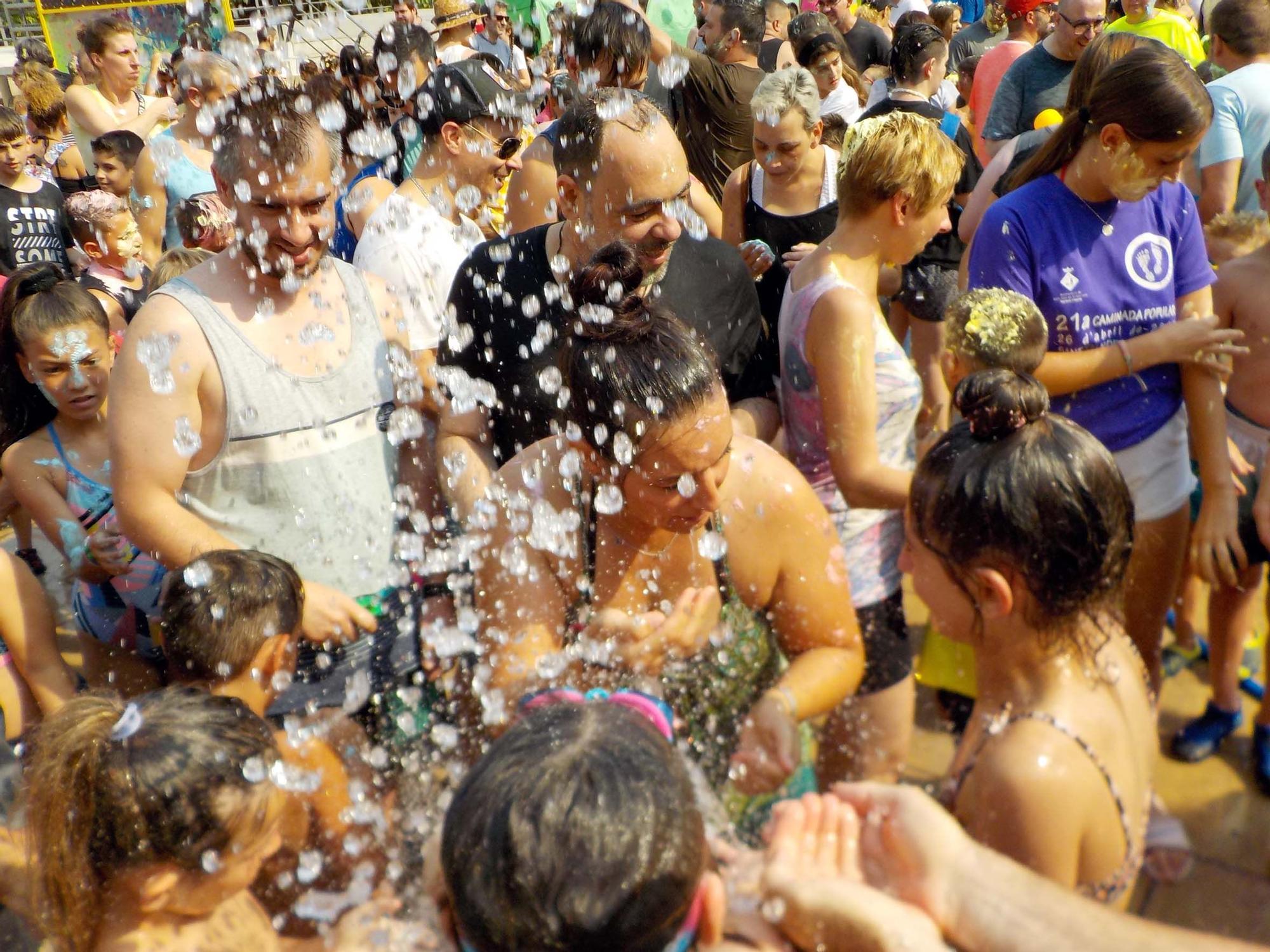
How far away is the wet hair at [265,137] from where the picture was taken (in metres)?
2.37

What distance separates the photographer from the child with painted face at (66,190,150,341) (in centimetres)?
467

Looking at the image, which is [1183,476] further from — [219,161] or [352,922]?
[219,161]

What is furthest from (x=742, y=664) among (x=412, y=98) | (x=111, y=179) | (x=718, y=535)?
(x=111, y=179)

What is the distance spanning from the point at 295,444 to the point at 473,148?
1.71 m

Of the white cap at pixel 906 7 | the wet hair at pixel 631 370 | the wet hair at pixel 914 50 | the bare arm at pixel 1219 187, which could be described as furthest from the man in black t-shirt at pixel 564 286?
the white cap at pixel 906 7

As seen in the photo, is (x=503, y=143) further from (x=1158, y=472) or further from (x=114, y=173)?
(x=114, y=173)

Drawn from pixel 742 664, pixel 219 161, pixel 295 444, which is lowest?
pixel 742 664

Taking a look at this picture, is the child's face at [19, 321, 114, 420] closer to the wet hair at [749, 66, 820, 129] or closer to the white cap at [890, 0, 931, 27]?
the wet hair at [749, 66, 820, 129]

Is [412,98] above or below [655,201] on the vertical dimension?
above

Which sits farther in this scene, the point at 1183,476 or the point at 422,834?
the point at 1183,476

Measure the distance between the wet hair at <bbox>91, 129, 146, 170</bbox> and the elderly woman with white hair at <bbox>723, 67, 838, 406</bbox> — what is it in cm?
335

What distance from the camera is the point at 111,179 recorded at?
552cm

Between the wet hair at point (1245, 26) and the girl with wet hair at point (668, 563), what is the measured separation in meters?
4.03

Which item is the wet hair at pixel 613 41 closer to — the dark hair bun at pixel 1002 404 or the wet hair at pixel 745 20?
the wet hair at pixel 745 20
